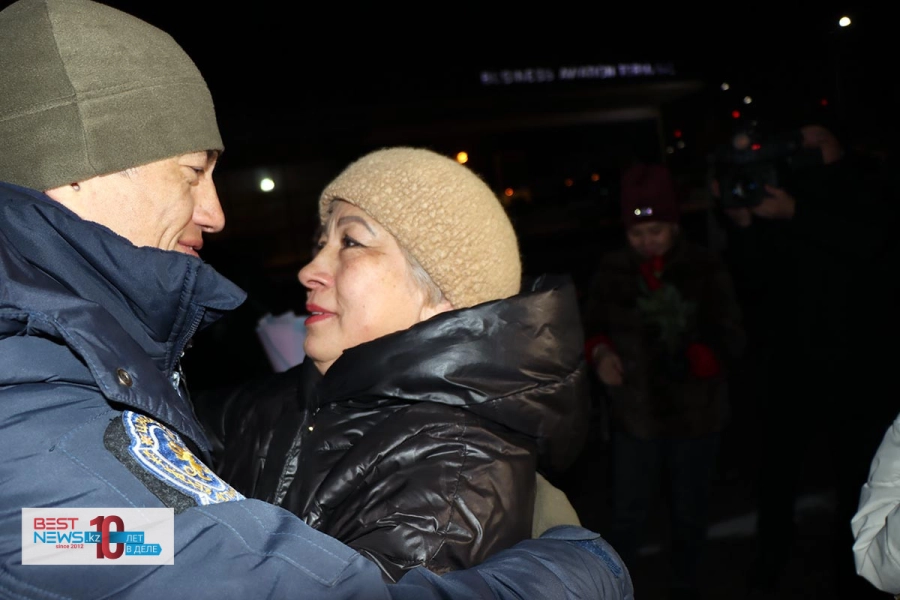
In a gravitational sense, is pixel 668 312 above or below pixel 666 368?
above

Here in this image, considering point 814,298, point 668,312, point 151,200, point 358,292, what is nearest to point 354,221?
point 358,292

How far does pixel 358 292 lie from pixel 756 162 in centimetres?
254

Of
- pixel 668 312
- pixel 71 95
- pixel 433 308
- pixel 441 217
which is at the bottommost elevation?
pixel 668 312

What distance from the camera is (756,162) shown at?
131 inches

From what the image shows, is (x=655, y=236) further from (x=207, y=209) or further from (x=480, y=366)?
(x=207, y=209)

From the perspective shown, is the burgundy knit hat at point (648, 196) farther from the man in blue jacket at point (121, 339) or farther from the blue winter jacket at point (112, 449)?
the blue winter jacket at point (112, 449)

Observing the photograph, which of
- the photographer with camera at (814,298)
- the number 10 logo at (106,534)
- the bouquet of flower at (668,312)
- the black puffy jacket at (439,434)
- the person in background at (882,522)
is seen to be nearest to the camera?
the number 10 logo at (106,534)

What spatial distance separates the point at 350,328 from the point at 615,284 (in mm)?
2230

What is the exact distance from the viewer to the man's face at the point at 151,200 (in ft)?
3.55

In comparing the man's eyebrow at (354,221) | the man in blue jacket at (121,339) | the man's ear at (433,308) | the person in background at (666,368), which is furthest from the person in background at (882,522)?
the person in background at (666,368)

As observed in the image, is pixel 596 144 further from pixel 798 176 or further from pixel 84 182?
pixel 84 182

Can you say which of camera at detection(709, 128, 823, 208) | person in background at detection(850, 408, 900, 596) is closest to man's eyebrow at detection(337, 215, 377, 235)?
person in background at detection(850, 408, 900, 596)

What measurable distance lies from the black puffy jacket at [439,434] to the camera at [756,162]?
2.12 m

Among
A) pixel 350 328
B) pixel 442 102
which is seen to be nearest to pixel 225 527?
pixel 350 328
